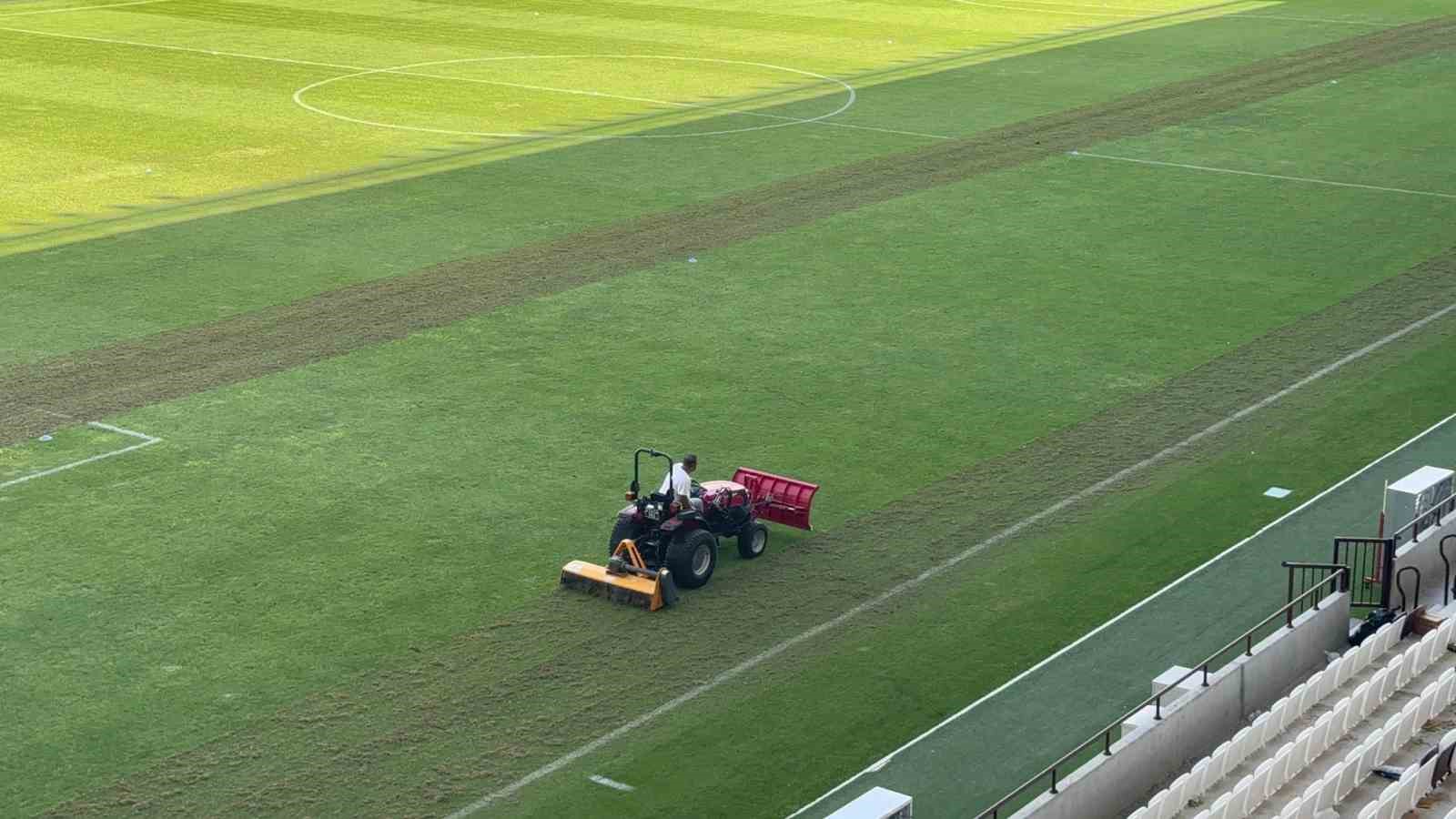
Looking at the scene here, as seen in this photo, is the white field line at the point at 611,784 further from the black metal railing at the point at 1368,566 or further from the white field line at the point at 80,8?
the white field line at the point at 80,8

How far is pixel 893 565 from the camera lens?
2014 centimetres

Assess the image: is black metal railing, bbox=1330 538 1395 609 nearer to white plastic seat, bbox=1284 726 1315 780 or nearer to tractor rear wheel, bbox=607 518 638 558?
white plastic seat, bbox=1284 726 1315 780

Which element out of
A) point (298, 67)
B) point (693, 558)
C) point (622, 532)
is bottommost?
point (693, 558)

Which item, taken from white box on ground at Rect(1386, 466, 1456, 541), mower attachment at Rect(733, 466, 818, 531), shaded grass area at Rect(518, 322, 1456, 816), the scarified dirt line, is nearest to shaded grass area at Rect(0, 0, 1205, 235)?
the scarified dirt line

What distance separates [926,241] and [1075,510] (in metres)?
12.0

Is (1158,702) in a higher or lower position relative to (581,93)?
lower

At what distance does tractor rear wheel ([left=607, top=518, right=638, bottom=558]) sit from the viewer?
63.7 feet

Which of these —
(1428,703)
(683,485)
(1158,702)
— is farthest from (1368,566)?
(683,485)

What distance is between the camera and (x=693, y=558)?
1927cm

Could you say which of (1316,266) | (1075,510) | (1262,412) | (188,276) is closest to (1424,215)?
(1316,266)

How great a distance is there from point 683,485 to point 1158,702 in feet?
18.1

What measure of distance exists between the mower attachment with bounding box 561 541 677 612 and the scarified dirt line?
27.2 ft

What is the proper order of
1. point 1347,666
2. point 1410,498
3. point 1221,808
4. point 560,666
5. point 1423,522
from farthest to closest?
point 1423,522
point 1410,498
point 560,666
point 1347,666
point 1221,808

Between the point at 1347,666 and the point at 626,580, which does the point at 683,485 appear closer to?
the point at 626,580
